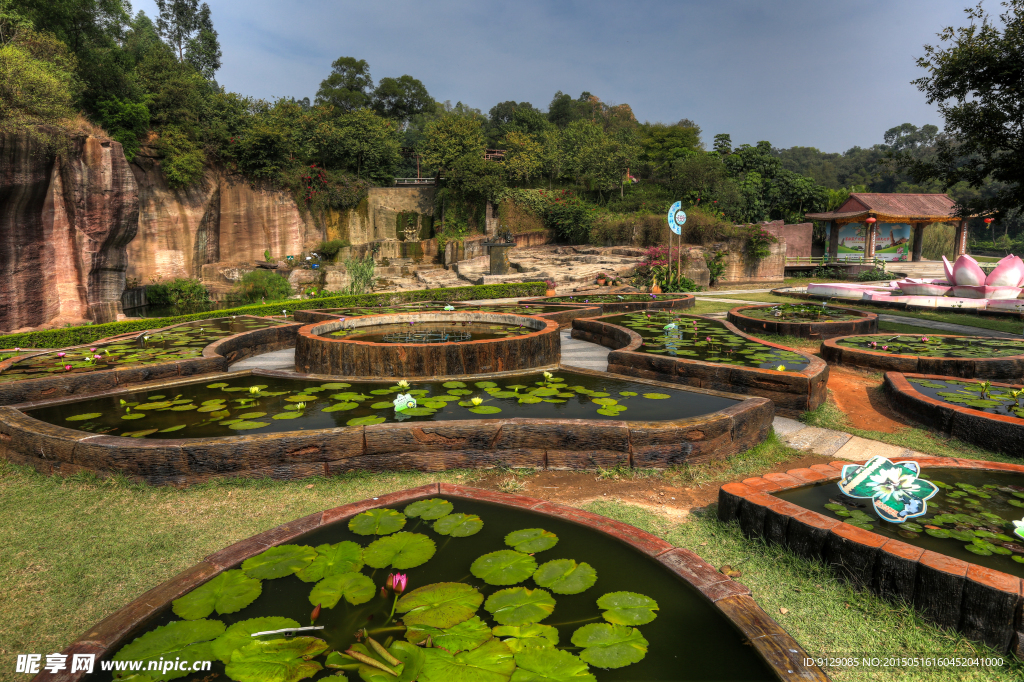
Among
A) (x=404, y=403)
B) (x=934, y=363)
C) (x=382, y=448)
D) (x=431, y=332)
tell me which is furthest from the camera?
(x=431, y=332)

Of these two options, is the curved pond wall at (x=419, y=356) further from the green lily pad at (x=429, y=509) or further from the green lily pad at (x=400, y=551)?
the green lily pad at (x=400, y=551)

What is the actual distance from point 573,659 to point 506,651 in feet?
0.79

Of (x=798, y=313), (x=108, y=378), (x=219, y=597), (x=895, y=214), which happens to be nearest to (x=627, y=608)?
(x=219, y=597)

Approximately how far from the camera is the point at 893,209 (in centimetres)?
2741

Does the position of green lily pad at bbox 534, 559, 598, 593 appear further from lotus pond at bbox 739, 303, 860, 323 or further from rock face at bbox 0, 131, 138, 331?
rock face at bbox 0, 131, 138, 331

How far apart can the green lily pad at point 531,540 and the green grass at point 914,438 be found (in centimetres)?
356

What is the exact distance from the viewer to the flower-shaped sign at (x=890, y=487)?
8.75 feet

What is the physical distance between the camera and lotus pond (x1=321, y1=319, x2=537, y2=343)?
24.4 ft

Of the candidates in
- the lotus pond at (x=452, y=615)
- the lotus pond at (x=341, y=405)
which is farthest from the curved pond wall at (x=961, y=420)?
the lotus pond at (x=452, y=615)

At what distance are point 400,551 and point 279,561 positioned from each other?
0.57m

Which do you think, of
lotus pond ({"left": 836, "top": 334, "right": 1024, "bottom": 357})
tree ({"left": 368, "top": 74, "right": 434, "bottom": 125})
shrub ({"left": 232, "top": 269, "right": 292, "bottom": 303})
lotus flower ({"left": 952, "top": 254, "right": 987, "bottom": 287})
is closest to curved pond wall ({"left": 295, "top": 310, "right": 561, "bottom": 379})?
lotus pond ({"left": 836, "top": 334, "right": 1024, "bottom": 357})

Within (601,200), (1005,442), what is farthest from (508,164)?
(1005,442)

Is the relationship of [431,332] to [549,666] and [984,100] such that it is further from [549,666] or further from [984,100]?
[984,100]

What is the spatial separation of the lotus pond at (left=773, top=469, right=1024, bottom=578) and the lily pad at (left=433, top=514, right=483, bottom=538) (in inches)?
69.1
